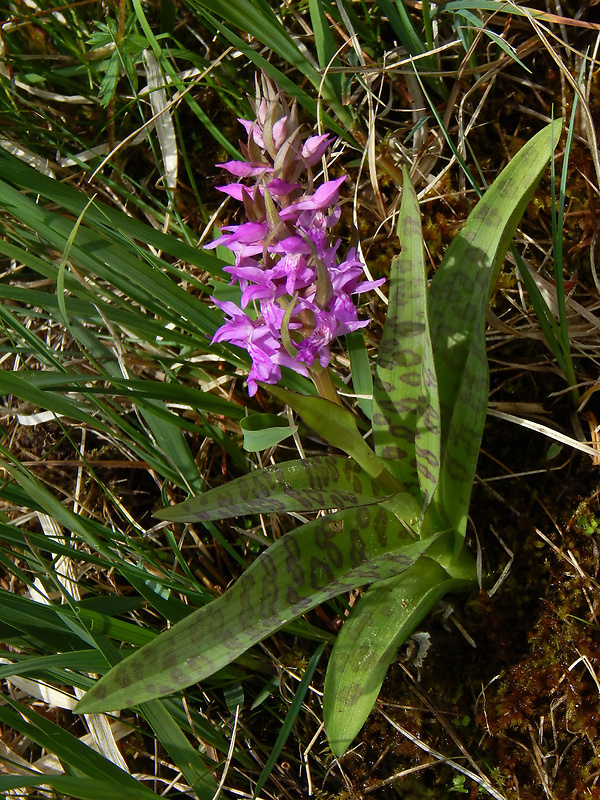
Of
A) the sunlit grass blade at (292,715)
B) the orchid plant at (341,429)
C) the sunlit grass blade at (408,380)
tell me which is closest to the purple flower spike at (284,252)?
the orchid plant at (341,429)

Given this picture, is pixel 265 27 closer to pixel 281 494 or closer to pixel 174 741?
pixel 281 494

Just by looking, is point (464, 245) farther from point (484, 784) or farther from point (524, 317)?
point (484, 784)

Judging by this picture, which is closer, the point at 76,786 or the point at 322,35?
the point at 76,786

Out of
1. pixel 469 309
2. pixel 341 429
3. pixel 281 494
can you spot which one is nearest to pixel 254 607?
pixel 281 494

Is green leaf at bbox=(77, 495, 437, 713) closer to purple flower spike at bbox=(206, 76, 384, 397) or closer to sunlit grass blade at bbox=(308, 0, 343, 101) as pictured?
purple flower spike at bbox=(206, 76, 384, 397)

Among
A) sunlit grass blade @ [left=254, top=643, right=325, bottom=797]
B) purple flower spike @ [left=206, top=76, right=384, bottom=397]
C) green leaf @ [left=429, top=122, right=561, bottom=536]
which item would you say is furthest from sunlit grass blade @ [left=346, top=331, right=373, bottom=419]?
sunlit grass blade @ [left=254, top=643, right=325, bottom=797]

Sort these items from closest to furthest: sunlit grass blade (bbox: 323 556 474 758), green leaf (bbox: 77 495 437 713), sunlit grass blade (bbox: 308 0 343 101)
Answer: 1. green leaf (bbox: 77 495 437 713)
2. sunlit grass blade (bbox: 323 556 474 758)
3. sunlit grass blade (bbox: 308 0 343 101)
